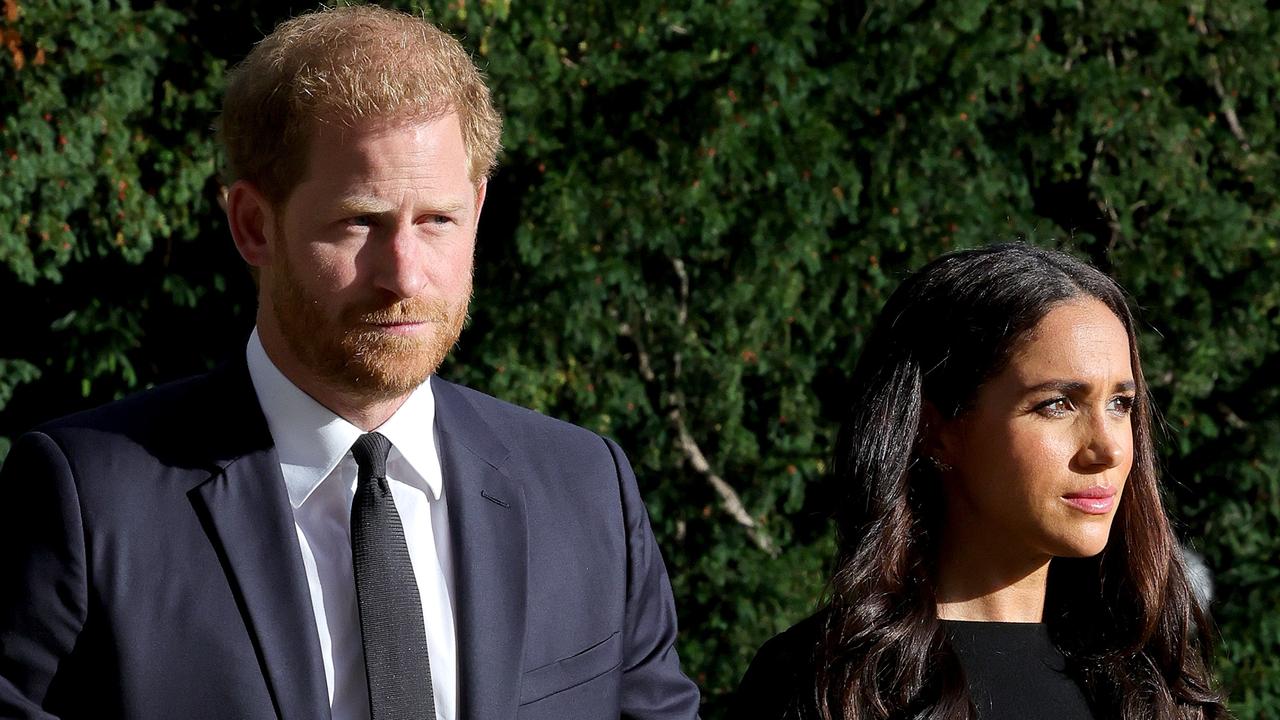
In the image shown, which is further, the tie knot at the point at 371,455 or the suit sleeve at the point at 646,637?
the suit sleeve at the point at 646,637

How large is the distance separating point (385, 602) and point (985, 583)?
1112 millimetres

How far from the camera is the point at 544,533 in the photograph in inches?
90.7

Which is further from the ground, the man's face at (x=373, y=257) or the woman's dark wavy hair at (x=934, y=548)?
the man's face at (x=373, y=257)

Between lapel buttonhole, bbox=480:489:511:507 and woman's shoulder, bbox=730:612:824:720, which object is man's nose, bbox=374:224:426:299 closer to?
lapel buttonhole, bbox=480:489:511:507

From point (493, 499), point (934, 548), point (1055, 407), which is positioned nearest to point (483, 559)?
point (493, 499)

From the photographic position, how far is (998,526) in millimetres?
2553

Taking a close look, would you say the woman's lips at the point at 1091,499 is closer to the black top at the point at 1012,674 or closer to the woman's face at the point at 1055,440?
the woman's face at the point at 1055,440

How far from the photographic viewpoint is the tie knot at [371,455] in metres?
2.12

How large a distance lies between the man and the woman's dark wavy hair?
0.50m

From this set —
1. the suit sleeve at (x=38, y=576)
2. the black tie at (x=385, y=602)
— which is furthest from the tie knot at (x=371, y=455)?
the suit sleeve at (x=38, y=576)

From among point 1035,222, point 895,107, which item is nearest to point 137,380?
point 895,107

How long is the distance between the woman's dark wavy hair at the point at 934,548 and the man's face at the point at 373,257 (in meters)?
0.91

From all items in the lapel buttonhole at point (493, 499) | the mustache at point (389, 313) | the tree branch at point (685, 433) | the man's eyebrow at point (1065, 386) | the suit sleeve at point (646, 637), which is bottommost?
the tree branch at point (685, 433)

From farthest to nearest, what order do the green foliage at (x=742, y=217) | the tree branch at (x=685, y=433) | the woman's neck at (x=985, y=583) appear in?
the tree branch at (x=685, y=433) → the green foliage at (x=742, y=217) → the woman's neck at (x=985, y=583)
